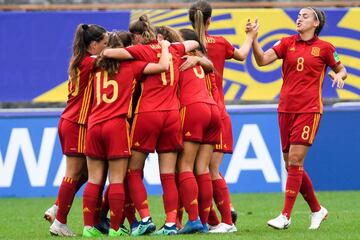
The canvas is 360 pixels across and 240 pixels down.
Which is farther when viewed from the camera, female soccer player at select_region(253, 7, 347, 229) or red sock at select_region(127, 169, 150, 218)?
female soccer player at select_region(253, 7, 347, 229)

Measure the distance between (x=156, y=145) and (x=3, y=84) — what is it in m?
8.15

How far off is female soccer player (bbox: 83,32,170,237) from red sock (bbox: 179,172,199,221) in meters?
0.54

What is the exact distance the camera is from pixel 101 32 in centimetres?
1008

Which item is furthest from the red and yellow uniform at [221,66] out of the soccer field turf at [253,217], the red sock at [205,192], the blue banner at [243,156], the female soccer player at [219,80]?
the blue banner at [243,156]

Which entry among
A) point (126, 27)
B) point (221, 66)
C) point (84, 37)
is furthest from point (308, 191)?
point (126, 27)

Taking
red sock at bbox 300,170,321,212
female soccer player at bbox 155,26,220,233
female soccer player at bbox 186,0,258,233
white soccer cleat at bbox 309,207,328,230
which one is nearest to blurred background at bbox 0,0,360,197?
red sock at bbox 300,170,321,212

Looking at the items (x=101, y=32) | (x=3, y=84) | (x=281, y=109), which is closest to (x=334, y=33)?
(x=3, y=84)

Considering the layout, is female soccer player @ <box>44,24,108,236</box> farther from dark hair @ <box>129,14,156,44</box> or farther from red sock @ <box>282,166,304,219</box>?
red sock @ <box>282,166,304,219</box>

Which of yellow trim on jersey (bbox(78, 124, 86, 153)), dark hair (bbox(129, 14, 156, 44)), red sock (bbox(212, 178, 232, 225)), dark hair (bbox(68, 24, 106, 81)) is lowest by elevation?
red sock (bbox(212, 178, 232, 225))

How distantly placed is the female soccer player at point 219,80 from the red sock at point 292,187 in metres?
0.56

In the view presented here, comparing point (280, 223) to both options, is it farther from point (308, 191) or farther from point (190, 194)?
point (190, 194)

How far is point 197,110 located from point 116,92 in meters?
0.76

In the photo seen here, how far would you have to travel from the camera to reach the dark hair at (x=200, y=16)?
10398 millimetres

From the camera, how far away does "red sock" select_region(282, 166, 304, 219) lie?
10516 mm
